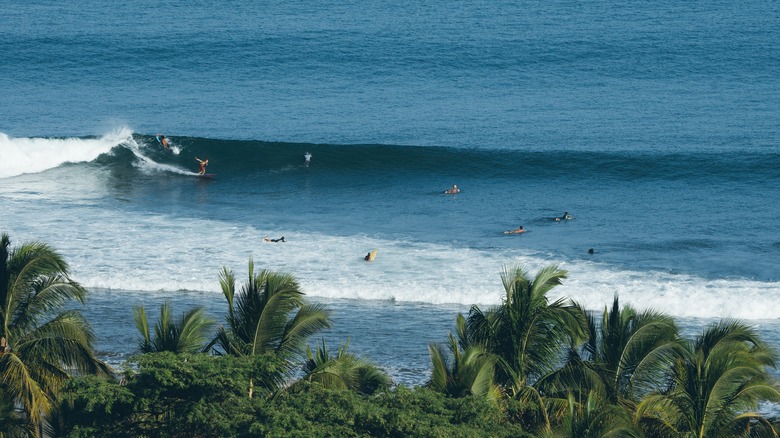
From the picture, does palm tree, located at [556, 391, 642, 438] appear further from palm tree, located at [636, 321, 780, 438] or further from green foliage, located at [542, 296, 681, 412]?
green foliage, located at [542, 296, 681, 412]

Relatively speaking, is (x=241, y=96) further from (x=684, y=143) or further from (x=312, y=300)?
(x=312, y=300)

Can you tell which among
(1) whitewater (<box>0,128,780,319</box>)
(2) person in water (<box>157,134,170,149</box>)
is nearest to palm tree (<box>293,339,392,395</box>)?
(1) whitewater (<box>0,128,780,319</box>)

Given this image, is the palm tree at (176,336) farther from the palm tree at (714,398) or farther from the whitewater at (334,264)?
the whitewater at (334,264)

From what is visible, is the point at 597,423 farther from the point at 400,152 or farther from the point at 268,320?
the point at 400,152

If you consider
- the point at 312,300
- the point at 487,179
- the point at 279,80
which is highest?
the point at 279,80

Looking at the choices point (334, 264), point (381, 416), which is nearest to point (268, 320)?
point (381, 416)

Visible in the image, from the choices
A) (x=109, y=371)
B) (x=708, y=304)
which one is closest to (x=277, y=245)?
(x=708, y=304)

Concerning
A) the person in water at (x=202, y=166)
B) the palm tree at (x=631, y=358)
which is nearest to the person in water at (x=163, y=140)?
the person in water at (x=202, y=166)
